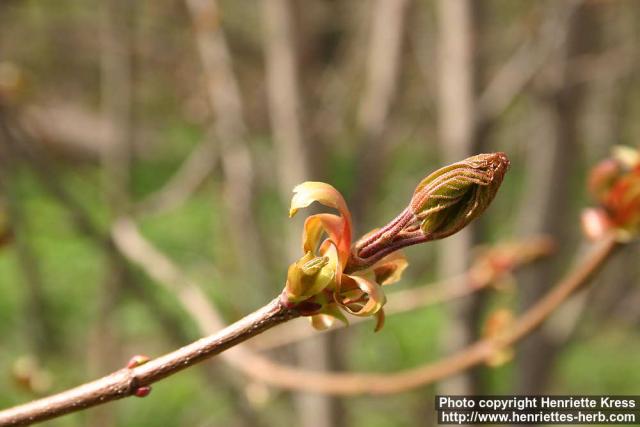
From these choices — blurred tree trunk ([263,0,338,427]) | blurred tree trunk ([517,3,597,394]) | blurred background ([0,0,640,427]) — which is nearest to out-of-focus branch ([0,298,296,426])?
blurred background ([0,0,640,427])

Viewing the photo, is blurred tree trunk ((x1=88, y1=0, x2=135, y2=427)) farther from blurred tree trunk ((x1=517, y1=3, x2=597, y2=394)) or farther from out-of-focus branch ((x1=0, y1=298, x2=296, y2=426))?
out-of-focus branch ((x1=0, y1=298, x2=296, y2=426))

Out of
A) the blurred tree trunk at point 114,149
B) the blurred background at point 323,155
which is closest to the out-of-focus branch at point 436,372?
the blurred background at point 323,155

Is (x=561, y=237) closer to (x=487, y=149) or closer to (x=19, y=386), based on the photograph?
(x=487, y=149)

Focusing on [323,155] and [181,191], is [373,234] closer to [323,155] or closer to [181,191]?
[323,155]

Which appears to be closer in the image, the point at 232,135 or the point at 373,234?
the point at 373,234

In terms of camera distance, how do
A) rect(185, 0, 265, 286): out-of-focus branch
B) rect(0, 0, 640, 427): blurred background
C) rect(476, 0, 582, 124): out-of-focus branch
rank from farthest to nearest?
rect(185, 0, 265, 286): out-of-focus branch < rect(476, 0, 582, 124): out-of-focus branch < rect(0, 0, 640, 427): blurred background

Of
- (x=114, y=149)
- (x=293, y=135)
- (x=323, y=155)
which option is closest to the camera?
(x=293, y=135)

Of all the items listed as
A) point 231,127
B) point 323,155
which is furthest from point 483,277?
point 231,127

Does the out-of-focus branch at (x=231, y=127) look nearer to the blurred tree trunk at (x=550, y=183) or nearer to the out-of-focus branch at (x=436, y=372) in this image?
the blurred tree trunk at (x=550, y=183)
